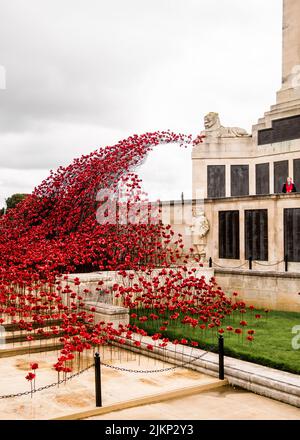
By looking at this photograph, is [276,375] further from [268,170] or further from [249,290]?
[268,170]

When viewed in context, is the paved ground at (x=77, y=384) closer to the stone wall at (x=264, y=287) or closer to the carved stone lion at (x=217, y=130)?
the stone wall at (x=264, y=287)

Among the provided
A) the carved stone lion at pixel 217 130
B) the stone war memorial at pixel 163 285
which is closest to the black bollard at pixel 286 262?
the stone war memorial at pixel 163 285

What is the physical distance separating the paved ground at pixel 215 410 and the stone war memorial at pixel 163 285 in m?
0.03

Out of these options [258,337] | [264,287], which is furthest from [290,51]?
[258,337]

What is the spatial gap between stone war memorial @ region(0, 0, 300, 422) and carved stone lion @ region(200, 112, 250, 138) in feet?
0.25

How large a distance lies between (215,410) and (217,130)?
1724 centimetres

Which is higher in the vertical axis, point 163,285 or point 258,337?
point 163,285

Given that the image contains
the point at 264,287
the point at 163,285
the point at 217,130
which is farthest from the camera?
the point at 217,130

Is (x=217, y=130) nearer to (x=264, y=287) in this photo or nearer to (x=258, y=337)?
(x=264, y=287)

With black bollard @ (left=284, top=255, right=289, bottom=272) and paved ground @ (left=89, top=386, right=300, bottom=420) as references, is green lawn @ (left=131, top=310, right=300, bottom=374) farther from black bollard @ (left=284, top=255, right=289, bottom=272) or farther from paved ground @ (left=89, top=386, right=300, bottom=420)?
black bollard @ (left=284, top=255, right=289, bottom=272)

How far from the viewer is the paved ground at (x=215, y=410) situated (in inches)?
285

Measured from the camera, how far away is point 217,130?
2317cm

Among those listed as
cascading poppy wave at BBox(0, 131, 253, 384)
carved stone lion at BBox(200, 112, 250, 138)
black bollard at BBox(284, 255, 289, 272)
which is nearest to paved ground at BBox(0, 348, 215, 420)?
cascading poppy wave at BBox(0, 131, 253, 384)

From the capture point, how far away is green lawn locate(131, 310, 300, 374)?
942 cm
